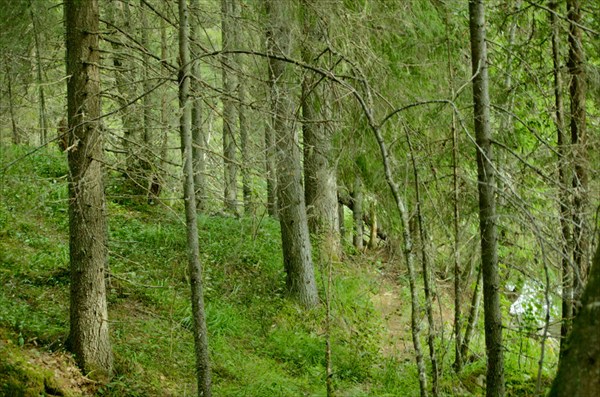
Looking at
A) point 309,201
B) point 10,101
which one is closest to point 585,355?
point 309,201

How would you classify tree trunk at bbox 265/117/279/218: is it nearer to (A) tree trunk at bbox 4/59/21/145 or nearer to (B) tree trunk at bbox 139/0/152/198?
(B) tree trunk at bbox 139/0/152/198

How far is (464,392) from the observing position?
24.6ft

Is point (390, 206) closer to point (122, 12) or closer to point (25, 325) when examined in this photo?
point (25, 325)

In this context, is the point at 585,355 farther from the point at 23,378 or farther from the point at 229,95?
the point at 23,378

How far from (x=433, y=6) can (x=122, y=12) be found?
19.2 feet

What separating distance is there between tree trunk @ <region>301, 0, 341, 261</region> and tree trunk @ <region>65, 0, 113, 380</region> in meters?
2.73

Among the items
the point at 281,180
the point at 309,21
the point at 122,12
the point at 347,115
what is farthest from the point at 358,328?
the point at 122,12

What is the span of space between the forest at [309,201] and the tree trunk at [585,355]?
1594 mm

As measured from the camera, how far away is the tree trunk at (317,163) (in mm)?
8094

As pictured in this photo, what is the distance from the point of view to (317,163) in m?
10.5

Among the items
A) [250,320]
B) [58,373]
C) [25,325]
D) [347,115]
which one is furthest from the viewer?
[250,320]

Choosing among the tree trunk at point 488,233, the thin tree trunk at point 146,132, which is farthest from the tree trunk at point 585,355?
the thin tree trunk at point 146,132

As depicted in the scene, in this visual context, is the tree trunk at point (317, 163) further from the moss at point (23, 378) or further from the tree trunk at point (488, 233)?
the moss at point (23, 378)

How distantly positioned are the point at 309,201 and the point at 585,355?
9.44 meters
